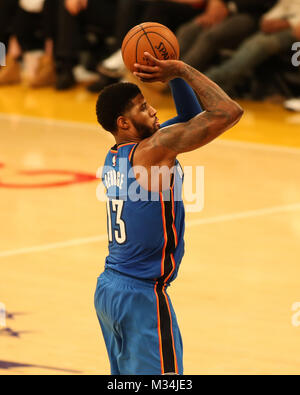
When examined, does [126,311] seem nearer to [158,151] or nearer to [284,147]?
[158,151]

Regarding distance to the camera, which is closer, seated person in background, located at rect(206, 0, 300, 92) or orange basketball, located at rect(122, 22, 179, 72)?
orange basketball, located at rect(122, 22, 179, 72)

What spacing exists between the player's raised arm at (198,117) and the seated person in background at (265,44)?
7430 mm

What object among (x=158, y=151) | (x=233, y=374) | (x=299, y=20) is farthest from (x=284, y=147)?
(x=158, y=151)

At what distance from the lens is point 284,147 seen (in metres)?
9.69

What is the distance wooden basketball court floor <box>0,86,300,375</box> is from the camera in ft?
15.5

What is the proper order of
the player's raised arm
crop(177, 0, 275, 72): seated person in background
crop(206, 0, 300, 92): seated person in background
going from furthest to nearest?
crop(177, 0, 275, 72): seated person in background < crop(206, 0, 300, 92): seated person in background < the player's raised arm

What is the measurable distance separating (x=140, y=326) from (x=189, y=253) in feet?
9.62

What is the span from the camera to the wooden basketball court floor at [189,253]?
4.72 meters

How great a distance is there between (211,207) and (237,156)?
188 cm

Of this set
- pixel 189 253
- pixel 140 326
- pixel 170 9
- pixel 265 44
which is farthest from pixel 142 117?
pixel 170 9

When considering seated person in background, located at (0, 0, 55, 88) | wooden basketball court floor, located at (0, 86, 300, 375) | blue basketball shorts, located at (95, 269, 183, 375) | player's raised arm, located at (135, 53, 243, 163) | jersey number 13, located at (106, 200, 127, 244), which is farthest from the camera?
seated person in background, located at (0, 0, 55, 88)

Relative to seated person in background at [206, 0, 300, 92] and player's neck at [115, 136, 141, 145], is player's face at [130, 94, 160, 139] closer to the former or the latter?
player's neck at [115, 136, 141, 145]

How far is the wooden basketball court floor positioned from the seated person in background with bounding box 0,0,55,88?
278 cm

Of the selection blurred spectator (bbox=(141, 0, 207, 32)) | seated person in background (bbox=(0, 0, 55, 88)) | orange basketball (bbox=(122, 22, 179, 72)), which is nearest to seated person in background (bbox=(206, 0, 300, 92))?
blurred spectator (bbox=(141, 0, 207, 32))
